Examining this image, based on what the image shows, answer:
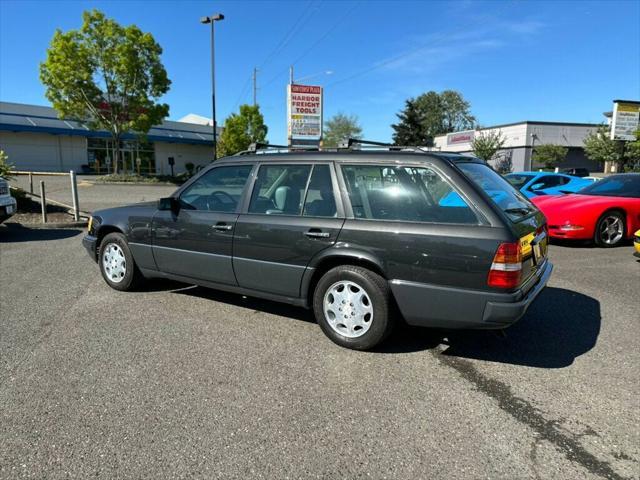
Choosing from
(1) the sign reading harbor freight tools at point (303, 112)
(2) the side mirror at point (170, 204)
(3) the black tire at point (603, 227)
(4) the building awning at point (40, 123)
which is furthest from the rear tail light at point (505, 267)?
(4) the building awning at point (40, 123)

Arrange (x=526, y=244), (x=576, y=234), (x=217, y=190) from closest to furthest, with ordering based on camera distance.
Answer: (x=526, y=244), (x=217, y=190), (x=576, y=234)

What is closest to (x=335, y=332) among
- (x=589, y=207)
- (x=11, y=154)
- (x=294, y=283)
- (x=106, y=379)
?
(x=294, y=283)

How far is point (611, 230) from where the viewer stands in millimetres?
7965

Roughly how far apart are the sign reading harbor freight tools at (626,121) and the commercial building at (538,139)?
16.6 meters

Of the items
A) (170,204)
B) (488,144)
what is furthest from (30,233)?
(488,144)

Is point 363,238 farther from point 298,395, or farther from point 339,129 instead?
point 339,129

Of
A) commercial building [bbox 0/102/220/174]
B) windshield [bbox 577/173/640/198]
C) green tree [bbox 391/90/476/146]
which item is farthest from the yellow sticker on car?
green tree [bbox 391/90/476/146]

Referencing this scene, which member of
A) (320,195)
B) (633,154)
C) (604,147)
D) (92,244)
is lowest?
(92,244)

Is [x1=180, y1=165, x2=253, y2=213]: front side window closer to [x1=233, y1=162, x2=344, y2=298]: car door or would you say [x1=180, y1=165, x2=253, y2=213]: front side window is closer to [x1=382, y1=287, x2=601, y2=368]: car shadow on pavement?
[x1=233, y1=162, x2=344, y2=298]: car door

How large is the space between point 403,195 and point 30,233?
357 inches

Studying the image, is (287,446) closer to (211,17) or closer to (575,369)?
(575,369)

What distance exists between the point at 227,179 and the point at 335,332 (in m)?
1.87

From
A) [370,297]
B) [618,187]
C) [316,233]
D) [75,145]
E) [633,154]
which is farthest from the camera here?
[75,145]

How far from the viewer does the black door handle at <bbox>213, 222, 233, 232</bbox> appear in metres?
4.19
